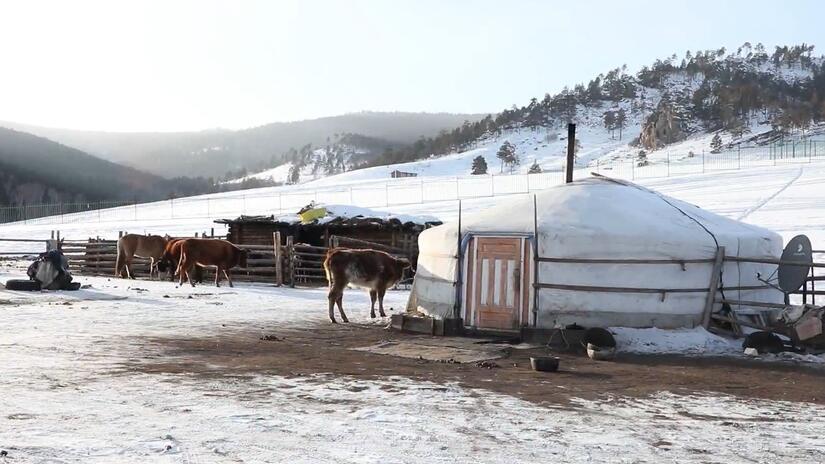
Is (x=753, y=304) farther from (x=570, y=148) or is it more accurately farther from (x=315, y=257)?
Answer: (x=315, y=257)

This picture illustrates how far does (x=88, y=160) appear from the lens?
7500 centimetres

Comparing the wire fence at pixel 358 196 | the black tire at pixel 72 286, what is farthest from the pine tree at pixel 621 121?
the black tire at pixel 72 286

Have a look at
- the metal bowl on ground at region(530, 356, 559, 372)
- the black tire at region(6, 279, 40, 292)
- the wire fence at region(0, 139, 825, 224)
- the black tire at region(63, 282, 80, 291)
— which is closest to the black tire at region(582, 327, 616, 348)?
the metal bowl on ground at region(530, 356, 559, 372)

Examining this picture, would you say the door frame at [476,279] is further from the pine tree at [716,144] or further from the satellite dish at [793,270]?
the pine tree at [716,144]

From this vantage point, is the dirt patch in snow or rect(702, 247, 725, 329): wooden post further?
rect(702, 247, 725, 329): wooden post

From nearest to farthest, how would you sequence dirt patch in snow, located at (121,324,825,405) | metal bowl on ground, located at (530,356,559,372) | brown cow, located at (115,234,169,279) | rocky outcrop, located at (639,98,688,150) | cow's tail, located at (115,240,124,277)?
dirt patch in snow, located at (121,324,825,405), metal bowl on ground, located at (530,356,559,372), brown cow, located at (115,234,169,279), cow's tail, located at (115,240,124,277), rocky outcrop, located at (639,98,688,150)

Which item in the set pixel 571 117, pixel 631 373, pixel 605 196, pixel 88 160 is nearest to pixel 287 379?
pixel 631 373

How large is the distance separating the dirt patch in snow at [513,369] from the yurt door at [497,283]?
1.02m

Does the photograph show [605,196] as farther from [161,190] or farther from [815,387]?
[161,190]

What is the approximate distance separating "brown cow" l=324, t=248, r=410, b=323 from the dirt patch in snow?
2.32 m

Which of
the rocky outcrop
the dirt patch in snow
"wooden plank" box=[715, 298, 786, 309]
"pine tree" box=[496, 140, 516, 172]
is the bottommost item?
the dirt patch in snow

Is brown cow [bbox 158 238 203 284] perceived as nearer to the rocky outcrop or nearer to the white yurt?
the white yurt

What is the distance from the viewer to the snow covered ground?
15.3 ft

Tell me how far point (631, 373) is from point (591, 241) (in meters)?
2.70
